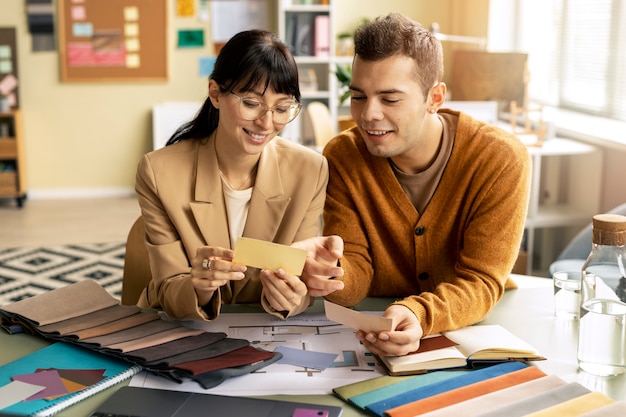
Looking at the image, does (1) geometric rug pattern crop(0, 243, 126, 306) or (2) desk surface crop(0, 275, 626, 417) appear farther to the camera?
(1) geometric rug pattern crop(0, 243, 126, 306)

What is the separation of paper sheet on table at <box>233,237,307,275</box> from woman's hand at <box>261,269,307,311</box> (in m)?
0.04

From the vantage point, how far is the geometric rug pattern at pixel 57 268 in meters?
4.21

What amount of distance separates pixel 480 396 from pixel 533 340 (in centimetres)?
34

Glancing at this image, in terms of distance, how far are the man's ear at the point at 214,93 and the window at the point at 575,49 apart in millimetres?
3019

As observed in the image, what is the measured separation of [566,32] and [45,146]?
159 inches

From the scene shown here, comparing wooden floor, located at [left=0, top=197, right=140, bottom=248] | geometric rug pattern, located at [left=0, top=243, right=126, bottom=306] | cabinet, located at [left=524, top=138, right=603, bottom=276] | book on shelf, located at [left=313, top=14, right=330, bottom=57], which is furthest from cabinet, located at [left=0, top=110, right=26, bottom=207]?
cabinet, located at [left=524, top=138, right=603, bottom=276]

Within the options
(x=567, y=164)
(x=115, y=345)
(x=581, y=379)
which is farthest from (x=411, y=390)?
(x=567, y=164)

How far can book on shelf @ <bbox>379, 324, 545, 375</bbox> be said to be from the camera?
141 centimetres

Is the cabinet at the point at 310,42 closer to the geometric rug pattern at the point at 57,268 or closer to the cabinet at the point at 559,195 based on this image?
the geometric rug pattern at the point at 57,268

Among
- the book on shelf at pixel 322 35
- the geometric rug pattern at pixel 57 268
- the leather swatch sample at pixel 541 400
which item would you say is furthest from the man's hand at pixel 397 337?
the book on shelf at pixel 322 35

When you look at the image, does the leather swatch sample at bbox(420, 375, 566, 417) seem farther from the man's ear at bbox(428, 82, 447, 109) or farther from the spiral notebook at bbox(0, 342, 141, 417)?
the man's ear at bbox(428, 82, 447, 109)

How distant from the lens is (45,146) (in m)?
6.26

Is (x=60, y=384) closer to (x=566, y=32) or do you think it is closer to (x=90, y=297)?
(x=90, y=297)

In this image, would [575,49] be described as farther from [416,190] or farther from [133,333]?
[133,333]
